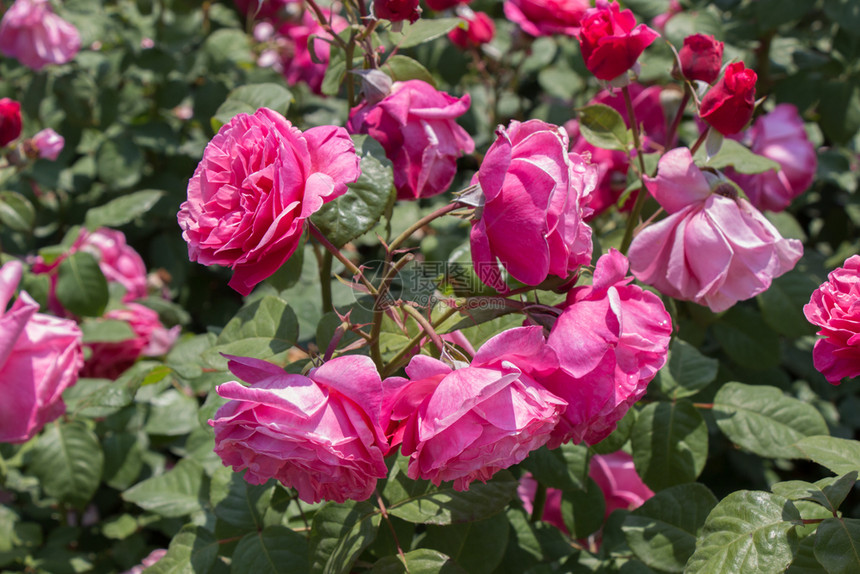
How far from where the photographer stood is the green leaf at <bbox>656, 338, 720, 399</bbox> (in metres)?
1.20

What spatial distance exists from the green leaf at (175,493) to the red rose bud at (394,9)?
0.99 meters

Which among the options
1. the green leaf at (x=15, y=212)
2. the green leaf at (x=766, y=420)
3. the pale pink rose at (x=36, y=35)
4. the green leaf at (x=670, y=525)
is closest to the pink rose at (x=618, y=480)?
the green leaf at (x=766, y=420)

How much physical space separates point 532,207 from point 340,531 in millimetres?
537

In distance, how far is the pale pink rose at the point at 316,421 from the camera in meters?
0.73

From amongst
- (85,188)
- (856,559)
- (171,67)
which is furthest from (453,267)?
(85,188)

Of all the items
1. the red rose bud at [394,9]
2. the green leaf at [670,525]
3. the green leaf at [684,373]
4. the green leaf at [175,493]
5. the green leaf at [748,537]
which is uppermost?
the red rose bud at [394,9]

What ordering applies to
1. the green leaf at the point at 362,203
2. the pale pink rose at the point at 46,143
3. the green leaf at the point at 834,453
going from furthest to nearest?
the pale pink rose at the point at 46,143 → the green leaf at the point at 362,203 → the green leaf at the point at 834,453

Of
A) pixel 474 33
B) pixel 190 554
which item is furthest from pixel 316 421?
pixel 474 33

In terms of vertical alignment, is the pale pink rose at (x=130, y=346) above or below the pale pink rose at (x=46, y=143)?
below

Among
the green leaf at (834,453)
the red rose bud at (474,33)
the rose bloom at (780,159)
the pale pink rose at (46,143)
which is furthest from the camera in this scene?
the red rose bud at (474,33)

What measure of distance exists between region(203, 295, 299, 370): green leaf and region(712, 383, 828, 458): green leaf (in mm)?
760

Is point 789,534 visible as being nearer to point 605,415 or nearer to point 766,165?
point 605,415

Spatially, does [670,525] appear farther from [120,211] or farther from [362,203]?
[120,211]

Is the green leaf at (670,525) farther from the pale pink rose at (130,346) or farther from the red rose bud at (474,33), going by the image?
the red rose bud at (474,33)
